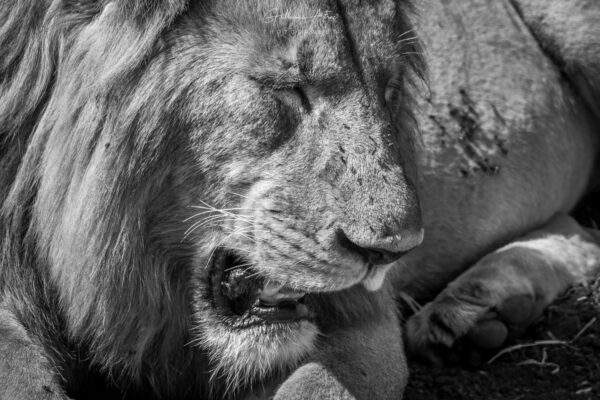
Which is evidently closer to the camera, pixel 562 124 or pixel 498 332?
pixel 498 332

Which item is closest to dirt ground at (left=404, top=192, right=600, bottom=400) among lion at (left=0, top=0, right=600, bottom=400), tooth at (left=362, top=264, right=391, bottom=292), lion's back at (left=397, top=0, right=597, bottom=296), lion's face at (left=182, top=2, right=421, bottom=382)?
lion at (left=0, top=0, right=600, bottom=400)

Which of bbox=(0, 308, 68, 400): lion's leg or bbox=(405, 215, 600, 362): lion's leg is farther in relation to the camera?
bbox=(405, 215, 600, 362): lion's leg

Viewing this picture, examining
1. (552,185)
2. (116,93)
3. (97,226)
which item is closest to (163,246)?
(97,226)

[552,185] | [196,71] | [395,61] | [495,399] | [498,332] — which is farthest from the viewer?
[552,185]

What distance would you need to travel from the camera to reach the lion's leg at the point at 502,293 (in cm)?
444

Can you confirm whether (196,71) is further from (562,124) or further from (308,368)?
(562,124)

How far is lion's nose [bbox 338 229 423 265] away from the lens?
10.7 feet

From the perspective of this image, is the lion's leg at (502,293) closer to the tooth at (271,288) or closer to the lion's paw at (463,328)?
the lion's paw at (463,328)

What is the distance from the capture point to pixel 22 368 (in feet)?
11.3

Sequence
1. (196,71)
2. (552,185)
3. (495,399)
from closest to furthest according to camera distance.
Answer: (196,71) → (495,399) → (552,185)

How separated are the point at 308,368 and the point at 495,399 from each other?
83 cm

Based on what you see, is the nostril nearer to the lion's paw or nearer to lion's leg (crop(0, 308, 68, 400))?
lion's leg (crop(0, 308, 68, 400))

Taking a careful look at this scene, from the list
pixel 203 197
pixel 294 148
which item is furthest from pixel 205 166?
pixel 294 148

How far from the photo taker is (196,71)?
3.41 metres
